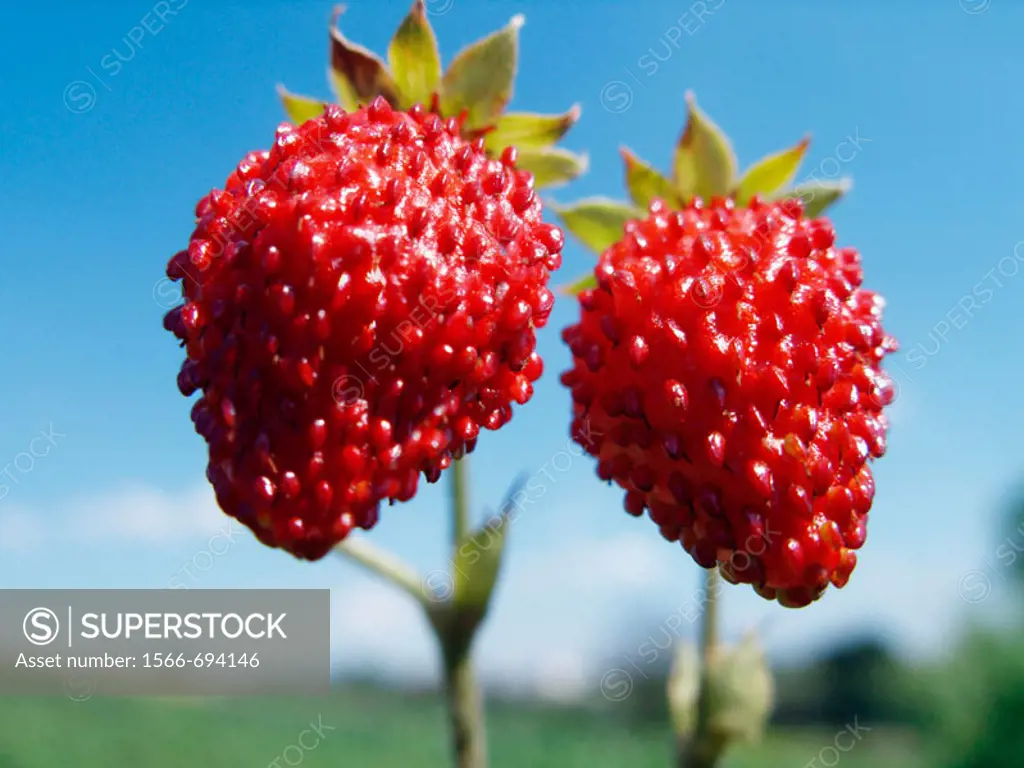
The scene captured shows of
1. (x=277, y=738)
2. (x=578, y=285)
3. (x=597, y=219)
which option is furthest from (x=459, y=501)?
(x=277, y=738)

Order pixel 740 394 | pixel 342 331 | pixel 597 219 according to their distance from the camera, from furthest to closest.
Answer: pixel 597 219 < pixel 740 394 < pixel 342 331

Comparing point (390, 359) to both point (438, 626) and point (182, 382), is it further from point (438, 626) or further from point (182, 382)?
point (438, 626)

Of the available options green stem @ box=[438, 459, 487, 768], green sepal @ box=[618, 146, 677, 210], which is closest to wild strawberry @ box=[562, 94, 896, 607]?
green sepal @ box=[618, 146, 677, 210]

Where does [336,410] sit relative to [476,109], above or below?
below

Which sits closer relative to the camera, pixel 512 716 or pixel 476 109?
pixel 476 109

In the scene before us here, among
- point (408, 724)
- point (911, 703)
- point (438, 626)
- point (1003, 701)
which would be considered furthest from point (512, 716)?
point (438, 626)

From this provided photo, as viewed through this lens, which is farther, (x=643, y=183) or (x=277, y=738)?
(x=277, y=738)

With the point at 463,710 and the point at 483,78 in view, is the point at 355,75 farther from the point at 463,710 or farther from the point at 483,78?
the point at 463,710
